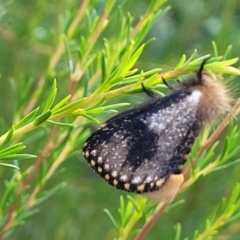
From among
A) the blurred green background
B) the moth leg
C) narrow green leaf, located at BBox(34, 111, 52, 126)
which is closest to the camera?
narrow green leaf, located at BBox(34, 111, 52, 126)

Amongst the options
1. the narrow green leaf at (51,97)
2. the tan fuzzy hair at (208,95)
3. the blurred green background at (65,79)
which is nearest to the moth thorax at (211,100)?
the tan fuzzy hair at (208,95)

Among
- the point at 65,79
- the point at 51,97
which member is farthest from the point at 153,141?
the point at 65,79

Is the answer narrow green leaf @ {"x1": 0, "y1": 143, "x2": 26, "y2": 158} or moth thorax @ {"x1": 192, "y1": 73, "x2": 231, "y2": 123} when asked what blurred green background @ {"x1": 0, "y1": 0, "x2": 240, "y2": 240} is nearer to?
moth thorax @ {"x1": 192, "y1": 73, "x2": 231, "y2": 123}

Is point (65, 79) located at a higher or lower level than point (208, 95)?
lower

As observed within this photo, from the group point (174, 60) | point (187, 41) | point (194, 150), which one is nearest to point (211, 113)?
point (194, 150)

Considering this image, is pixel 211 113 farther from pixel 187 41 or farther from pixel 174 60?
pixel 187 41

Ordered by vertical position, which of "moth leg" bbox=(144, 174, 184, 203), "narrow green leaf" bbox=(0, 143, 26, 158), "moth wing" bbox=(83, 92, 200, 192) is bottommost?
"moth leg" bbox=(144, 174, 184, 203)

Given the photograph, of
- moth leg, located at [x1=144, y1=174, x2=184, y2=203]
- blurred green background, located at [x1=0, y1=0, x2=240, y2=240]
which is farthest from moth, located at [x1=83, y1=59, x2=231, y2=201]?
blurred green background, located at [x1=0, y1=0, x2=240, y2=240]

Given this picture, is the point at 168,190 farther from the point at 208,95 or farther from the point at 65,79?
the point at 65,79
